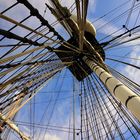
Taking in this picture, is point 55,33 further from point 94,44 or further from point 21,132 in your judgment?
point 21,132

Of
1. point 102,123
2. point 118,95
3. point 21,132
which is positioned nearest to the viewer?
point 118,95

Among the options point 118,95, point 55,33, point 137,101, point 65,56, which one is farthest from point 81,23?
point 65,56

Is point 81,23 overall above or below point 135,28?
above

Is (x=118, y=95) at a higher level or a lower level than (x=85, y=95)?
higher

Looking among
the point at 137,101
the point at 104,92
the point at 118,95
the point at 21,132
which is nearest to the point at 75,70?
the point at 104,92

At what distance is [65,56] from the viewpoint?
9766mm

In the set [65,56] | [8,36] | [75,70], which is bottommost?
[75,70]

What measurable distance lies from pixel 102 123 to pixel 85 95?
56.7 inches

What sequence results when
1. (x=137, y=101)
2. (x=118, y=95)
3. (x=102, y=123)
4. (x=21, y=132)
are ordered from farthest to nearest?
1. (x=21, y=132)
2. (x=102, y=123)
3. (x=118, y=95)
4. (x=137, y=101)

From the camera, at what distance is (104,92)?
28.6ft

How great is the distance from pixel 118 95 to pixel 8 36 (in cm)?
212

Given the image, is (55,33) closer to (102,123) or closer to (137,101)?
(102,123)

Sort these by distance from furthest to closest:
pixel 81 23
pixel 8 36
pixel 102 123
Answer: pixel 102 123, pixel 81 23, pixel 8 36

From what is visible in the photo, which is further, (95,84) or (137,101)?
(95,84)
